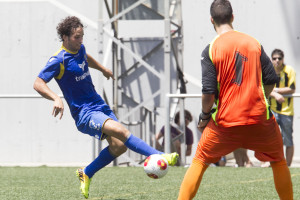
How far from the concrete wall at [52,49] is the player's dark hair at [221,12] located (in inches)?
269

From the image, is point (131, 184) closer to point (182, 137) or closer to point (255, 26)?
point (182, 137)

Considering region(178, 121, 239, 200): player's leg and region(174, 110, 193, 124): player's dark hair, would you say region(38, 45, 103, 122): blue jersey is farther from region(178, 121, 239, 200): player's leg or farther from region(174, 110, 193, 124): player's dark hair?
region(174, 110, 193, 124): player's dark hair

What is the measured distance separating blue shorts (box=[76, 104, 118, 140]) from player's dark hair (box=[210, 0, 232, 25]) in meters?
2.17

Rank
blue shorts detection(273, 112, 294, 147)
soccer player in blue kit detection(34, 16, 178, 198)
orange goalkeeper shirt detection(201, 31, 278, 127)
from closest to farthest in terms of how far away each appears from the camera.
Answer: orange goalkeeper shirt detection(201, 31, 278, 127), soccer player in blue kit detection(34, 16, 178, 198), blue shorts detection(273, 112, 294, 147)

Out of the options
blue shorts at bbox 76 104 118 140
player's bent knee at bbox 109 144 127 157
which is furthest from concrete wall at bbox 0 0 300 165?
blue shorts at bbox 76 104 118 140

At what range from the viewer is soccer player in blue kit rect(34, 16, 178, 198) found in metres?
6.49

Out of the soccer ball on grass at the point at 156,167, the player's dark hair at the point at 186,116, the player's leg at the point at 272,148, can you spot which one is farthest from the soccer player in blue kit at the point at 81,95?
the player's dark hair at the point at 186,116

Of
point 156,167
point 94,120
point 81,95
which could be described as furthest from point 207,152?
point 81,95

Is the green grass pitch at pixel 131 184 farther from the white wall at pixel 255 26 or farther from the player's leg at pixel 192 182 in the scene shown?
the white wall at pixel 255 26

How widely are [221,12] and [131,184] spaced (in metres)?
3.78

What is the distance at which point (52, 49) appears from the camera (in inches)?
512

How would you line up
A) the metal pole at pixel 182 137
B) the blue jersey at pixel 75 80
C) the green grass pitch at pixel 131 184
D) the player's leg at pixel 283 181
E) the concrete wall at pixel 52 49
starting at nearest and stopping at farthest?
1. the player's leg at pixel 283 181
2. the blue jersey at pixel 75 80
3. the green grass pitch at pixel 131 184
4. the metal pole at pixel 182 137
5. the concrete wall at pixel 52 49

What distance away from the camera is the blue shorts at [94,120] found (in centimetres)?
656

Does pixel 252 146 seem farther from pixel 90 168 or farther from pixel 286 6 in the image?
pixel 286 6
